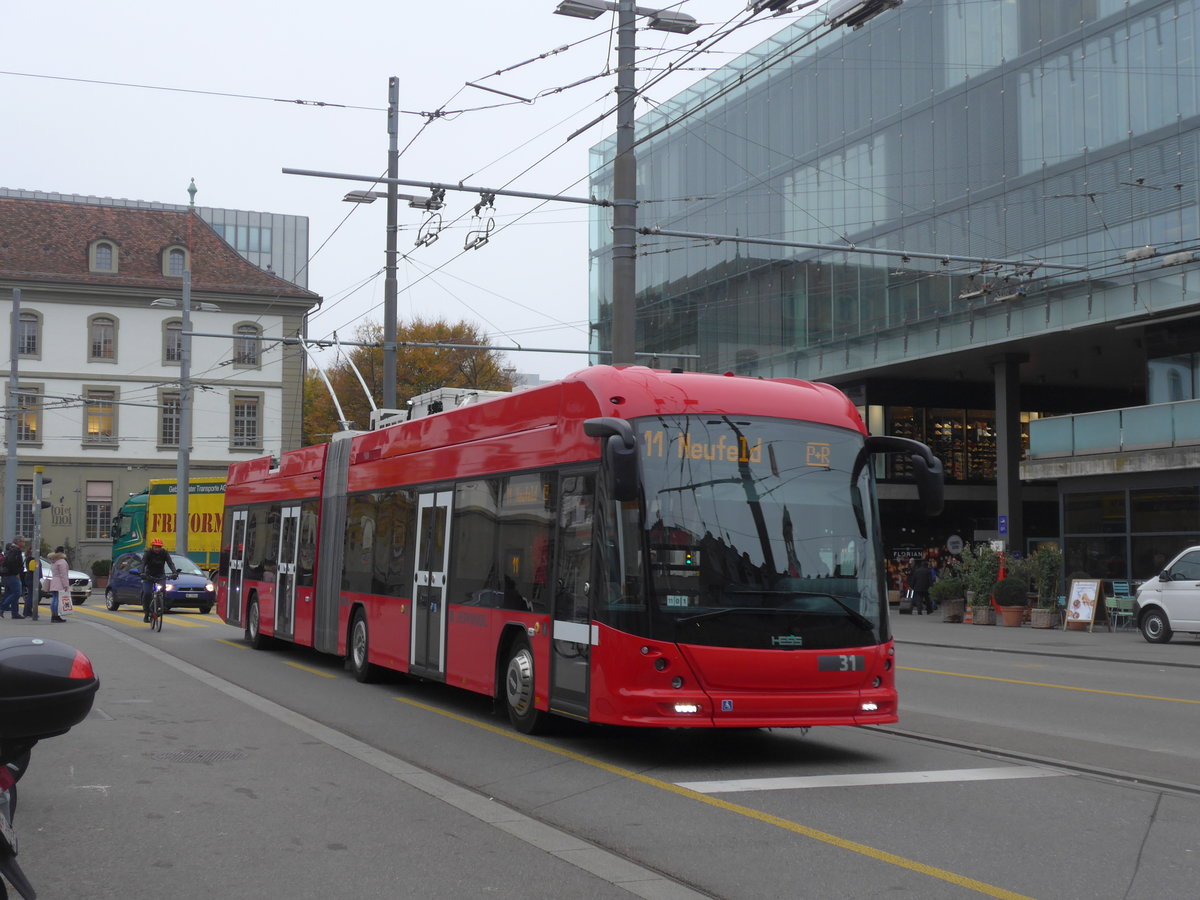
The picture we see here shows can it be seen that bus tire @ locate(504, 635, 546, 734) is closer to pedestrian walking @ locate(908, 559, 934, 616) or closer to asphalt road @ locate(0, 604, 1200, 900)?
asphalt road @ locate(0, 604, 1200, 900)

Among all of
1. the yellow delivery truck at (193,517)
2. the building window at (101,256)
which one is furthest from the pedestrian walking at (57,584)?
the building window at (101,256)

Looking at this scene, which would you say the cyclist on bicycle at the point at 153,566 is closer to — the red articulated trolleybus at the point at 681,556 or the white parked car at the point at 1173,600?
the red articulated trolleybus at the point at 681,556

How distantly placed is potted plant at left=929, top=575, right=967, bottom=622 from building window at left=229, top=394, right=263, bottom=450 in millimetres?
37621

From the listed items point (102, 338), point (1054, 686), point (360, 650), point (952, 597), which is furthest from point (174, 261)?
point (1054, 686)

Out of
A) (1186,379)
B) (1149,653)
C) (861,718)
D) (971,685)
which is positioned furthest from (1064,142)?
(861,718)

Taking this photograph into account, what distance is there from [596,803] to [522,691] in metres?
3.19

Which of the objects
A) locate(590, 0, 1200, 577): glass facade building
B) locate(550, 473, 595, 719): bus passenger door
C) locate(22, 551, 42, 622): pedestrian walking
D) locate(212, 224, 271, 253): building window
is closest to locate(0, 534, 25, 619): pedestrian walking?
locate(22, 551, 42, 622): pedestrian walking

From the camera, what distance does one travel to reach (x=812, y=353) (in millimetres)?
45625

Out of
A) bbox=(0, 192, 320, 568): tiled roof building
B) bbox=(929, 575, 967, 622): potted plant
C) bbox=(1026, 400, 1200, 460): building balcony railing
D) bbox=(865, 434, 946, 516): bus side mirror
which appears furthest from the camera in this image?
bbox=(0, 192, 320, 568): tiled roof building

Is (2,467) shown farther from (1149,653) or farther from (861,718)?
(861,718)

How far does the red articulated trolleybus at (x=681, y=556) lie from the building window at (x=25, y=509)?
5514 cm

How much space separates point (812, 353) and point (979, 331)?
7330 millimetres

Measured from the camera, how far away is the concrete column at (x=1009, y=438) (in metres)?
40.8

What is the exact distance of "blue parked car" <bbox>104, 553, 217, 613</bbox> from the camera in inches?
1486
